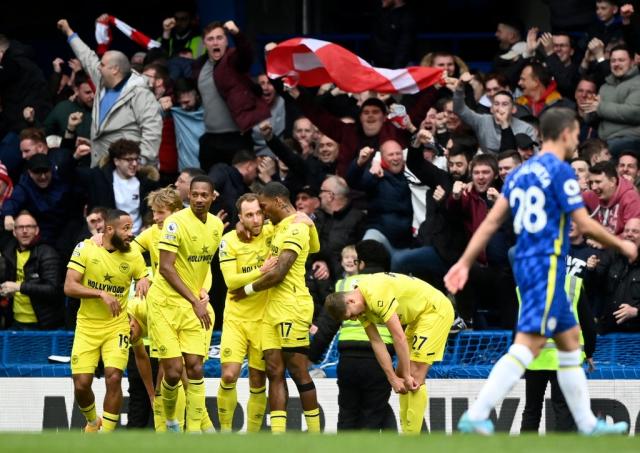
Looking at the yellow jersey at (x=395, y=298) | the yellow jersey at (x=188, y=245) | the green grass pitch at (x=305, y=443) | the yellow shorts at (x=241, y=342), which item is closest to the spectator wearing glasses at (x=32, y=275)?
the yellow jersey at (x=188, y=245)

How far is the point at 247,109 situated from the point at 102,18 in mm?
2655

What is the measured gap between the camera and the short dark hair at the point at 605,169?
1372 centimetres

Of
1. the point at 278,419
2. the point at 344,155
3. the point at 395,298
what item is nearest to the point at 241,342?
the point at 278,419

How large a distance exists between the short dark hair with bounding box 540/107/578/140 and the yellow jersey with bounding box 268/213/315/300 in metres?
4.23

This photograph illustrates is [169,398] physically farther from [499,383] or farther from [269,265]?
[499,383]

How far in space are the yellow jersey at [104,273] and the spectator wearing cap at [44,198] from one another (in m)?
2.72

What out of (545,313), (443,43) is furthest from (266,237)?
(443,43)

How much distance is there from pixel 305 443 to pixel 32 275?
26.3ft

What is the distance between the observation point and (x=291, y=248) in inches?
489

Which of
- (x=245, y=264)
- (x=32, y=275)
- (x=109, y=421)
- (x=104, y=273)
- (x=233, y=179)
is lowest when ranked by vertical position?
(x=109, y=421)

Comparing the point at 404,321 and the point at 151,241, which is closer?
the point at 404,321

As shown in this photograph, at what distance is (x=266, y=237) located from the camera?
42.8 ft

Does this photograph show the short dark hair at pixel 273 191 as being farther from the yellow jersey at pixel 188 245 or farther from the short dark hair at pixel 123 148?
the short dark hair at pixel 123 148

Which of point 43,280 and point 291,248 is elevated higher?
point 291,248
